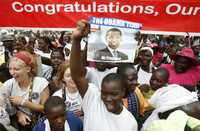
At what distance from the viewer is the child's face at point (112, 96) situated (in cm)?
298

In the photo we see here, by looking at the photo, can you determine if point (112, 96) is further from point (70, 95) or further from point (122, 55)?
point (70, 95)

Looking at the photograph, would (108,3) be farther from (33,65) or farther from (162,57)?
(162,57)

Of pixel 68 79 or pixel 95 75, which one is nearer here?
pixel 68 79

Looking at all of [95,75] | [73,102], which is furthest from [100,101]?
[95,75]

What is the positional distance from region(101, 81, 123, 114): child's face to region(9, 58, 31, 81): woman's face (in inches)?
50.6

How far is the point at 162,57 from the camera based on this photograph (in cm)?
916

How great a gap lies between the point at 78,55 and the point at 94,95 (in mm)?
294

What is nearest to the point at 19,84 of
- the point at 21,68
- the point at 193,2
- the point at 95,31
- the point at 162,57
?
the point at 21,68

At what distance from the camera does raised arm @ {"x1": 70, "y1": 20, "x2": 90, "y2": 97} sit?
2.94m

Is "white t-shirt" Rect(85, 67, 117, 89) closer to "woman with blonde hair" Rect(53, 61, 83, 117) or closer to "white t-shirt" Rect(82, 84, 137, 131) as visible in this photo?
"woman with blonde hair" Rect(53, 61, 83, 117)

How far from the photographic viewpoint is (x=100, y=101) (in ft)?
10.00

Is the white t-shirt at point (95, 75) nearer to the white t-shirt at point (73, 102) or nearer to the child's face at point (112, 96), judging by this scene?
the white t-shirt at point (73, 102)

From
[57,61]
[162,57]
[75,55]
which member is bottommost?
[162,57]

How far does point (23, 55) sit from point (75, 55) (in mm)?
1235
